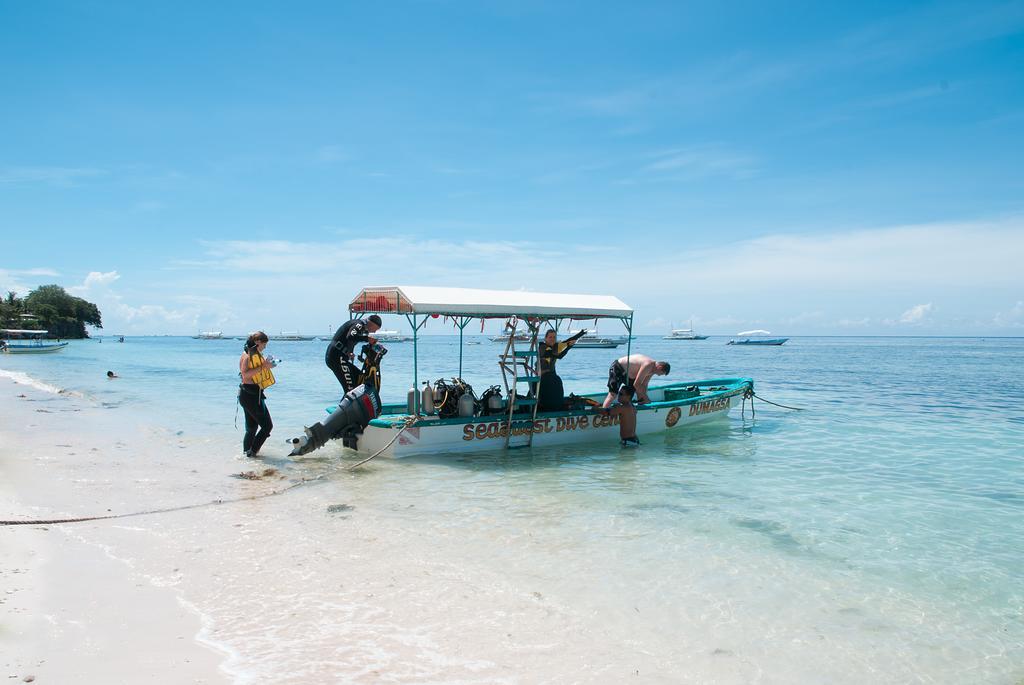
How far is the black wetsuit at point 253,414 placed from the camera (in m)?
10.4

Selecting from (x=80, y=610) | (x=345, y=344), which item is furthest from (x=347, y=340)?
(x=80, y=610)

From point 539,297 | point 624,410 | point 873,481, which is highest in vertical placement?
point 539,297

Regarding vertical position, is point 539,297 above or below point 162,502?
above

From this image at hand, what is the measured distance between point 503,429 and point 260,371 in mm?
4202

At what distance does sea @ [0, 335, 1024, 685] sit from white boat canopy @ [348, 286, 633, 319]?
2.51 m

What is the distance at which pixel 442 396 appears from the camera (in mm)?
11578

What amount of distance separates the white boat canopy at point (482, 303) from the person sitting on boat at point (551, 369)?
49 cm

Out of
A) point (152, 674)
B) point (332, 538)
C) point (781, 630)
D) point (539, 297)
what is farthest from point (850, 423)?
point (152, 674)

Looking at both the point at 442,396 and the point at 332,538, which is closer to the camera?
the point at 332,538

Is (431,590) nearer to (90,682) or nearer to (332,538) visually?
(332,538)

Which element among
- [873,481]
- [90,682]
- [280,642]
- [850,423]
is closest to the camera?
[90,682]

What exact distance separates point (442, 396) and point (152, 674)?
7794 millimetres

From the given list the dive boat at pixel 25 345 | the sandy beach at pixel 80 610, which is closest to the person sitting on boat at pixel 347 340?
the sandy beach at pixel 80 610

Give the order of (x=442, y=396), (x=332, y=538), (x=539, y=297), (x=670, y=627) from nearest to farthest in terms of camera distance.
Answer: (x=670, y=627) → (x=332, y=538) → (x=442, y=396) → (x=539, y=297)
